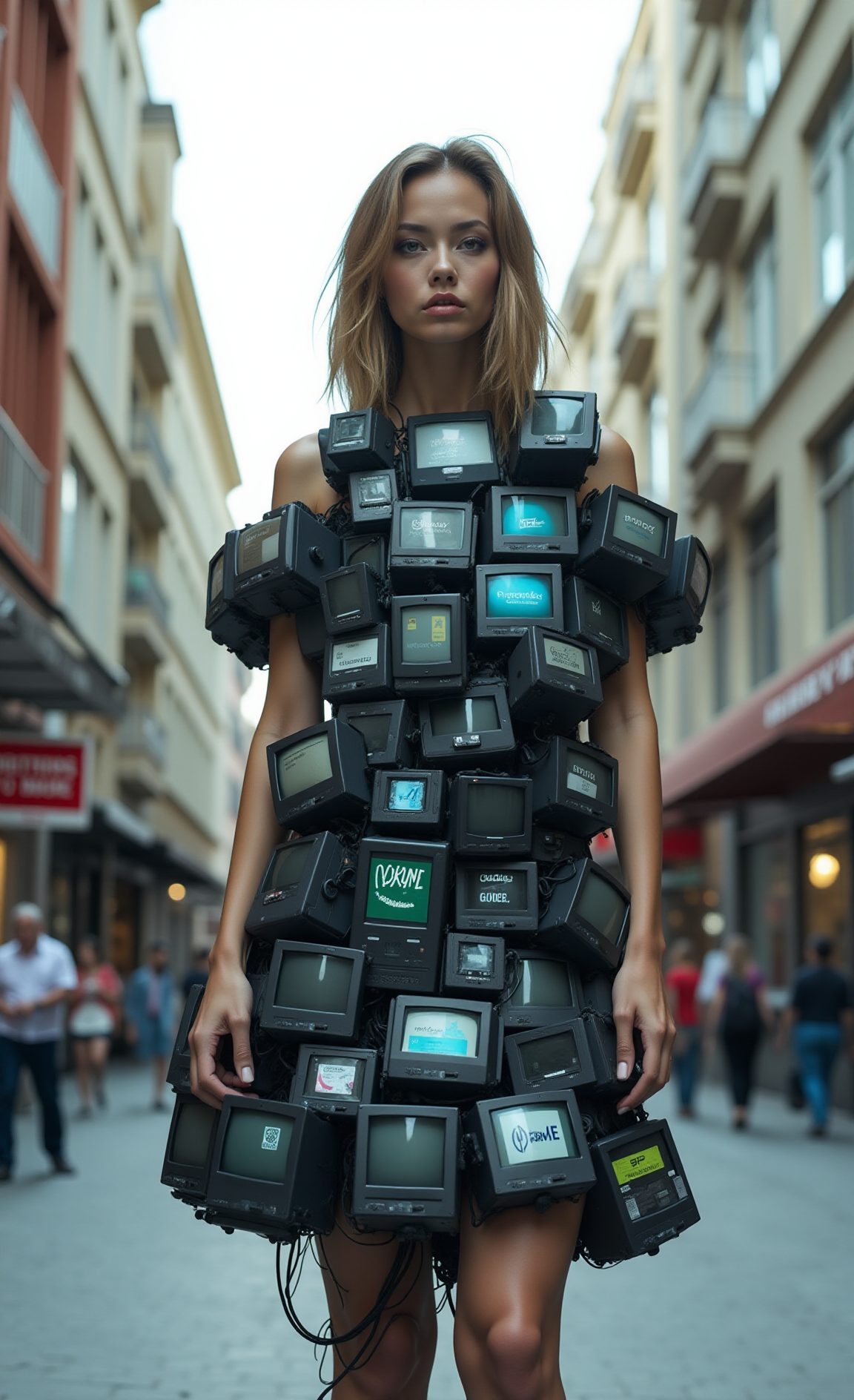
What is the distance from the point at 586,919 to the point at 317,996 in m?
0.44

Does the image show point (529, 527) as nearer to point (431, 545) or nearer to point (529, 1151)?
point (431, 545)

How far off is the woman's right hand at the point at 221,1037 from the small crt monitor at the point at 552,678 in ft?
2.11

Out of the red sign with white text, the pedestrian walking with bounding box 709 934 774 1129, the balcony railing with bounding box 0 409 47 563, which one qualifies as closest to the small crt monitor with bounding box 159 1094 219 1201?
the red sign with white text

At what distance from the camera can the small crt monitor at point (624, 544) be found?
9.21ft

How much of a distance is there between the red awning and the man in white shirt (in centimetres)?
640

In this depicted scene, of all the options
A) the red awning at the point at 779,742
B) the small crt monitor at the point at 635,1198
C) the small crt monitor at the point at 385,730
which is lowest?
the small crt monitor at the point at 635,1198

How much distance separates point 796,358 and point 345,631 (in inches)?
653

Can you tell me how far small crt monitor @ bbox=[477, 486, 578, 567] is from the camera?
2.80 m

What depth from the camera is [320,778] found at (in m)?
2.70

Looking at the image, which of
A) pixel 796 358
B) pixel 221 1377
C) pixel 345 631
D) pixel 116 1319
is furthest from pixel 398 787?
pixel 796 358

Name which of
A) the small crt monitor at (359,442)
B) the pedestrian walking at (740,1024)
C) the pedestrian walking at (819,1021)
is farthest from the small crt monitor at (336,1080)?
the pedestrian walking at (740,1024)

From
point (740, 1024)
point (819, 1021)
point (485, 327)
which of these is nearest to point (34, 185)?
point (740, 1024)

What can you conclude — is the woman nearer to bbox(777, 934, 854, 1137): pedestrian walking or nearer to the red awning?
the red awning

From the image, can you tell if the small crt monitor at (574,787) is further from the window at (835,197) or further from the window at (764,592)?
the window at (764,592)
